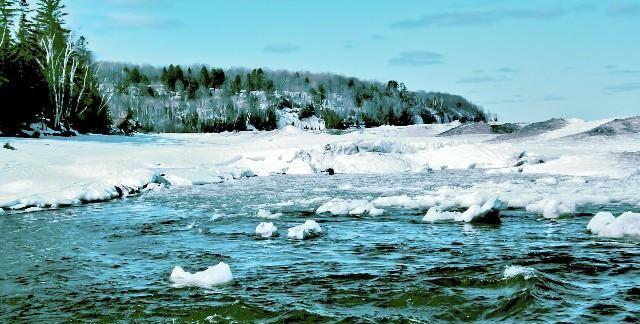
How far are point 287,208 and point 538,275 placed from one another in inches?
320

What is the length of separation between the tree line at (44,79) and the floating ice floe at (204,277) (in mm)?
30936

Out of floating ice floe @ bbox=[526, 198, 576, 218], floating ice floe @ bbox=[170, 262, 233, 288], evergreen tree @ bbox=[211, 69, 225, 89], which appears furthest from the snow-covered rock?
evergreen tree @ bbox=[211, 69, 225, 89]

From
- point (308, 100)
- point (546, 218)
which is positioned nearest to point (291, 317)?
point (546, 218)

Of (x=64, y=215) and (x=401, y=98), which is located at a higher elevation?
(x=401, y=98)

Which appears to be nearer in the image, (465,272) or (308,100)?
(465,272)

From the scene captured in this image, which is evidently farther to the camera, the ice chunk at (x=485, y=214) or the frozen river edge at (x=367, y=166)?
the frozen river edge at (x=367, y=166)

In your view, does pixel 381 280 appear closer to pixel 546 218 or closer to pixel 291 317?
pixel 291 317

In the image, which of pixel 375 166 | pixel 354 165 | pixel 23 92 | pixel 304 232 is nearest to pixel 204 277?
pixel 304 232

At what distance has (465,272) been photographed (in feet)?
24.4

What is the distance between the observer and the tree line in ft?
116

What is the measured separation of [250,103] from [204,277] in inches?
5003

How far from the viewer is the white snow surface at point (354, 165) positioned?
15.5m

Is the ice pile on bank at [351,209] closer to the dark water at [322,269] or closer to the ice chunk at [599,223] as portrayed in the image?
the dark water at [322,269]

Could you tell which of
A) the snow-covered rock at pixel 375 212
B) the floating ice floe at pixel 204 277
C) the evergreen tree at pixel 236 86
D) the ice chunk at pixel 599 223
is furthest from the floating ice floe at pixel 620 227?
the evergreen tree at pixel 236 86
